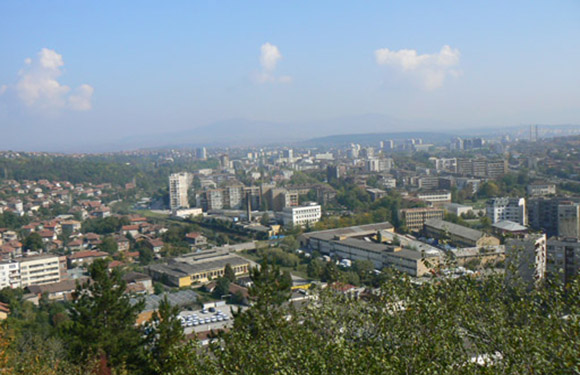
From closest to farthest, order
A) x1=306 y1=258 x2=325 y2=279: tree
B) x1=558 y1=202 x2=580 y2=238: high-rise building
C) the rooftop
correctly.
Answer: x1=306 y1=258 x2=325 y2=279: tree, the rooftop, x1=558 y1=202 x2=580 y2=238: high-rise building

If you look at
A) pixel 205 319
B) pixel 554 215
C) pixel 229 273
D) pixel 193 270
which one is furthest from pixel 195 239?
pixel 554 215

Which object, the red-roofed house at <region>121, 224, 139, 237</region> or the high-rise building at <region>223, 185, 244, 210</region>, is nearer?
the red-roofed house at <region>121, 224, 139, 237</region>

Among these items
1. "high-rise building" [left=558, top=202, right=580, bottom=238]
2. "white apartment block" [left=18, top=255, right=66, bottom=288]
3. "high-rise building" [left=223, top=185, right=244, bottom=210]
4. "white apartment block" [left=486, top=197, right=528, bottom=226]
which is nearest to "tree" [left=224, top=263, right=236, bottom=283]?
"white apartment block" [left=18, top=255, right=66, bottom=288]

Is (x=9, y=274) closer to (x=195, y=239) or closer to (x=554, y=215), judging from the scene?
(x=195, y=239)

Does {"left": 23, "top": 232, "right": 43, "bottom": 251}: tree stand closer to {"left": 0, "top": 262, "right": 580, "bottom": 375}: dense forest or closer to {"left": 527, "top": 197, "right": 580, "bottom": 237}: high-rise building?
{"left": 0, "top": 262, "right": 580, "bottom": 375}: dense forest

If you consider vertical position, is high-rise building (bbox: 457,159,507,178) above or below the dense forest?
below

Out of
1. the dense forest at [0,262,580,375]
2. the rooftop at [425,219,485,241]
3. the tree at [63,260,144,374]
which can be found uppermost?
the dense forest at [0,262,580,375]
